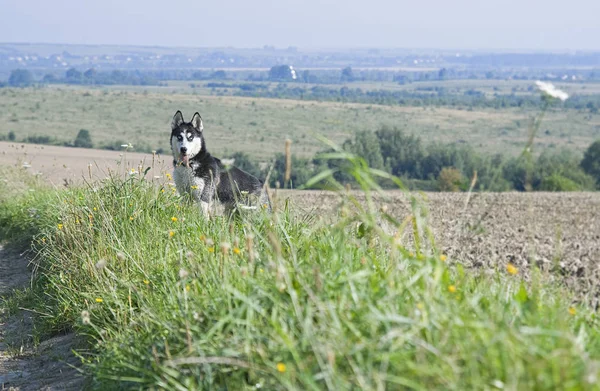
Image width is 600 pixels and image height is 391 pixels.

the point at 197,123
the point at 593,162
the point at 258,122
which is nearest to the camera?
the point at 197,123

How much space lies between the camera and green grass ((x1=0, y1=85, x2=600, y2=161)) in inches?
3103

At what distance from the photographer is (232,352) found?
3918 millimetres

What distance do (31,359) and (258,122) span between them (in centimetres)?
9634

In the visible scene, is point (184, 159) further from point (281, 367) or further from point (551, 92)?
point (281, 367)

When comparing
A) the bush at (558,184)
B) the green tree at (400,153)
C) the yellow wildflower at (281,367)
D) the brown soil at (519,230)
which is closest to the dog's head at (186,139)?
the brown soil at (519,230)

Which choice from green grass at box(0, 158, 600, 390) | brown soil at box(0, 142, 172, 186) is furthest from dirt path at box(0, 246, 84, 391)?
brown soil at box(0, 142, 172, 186)

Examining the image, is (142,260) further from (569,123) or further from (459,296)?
(569,123)

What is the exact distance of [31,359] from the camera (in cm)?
652

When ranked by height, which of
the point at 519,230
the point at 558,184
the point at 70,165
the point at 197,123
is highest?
the point at 197,123

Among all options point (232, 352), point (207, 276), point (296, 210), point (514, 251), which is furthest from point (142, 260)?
point (514, 251)

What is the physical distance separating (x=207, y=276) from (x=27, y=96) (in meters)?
120

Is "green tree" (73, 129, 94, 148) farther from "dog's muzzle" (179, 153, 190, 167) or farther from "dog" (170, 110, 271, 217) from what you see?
"dog's muzzle" (179, 153, 190, 167)

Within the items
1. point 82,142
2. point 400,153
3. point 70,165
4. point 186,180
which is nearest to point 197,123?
point 186,180

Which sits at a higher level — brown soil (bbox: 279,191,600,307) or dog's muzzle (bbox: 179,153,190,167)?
dog's muzzle (bbox: 179,153,190,167)
